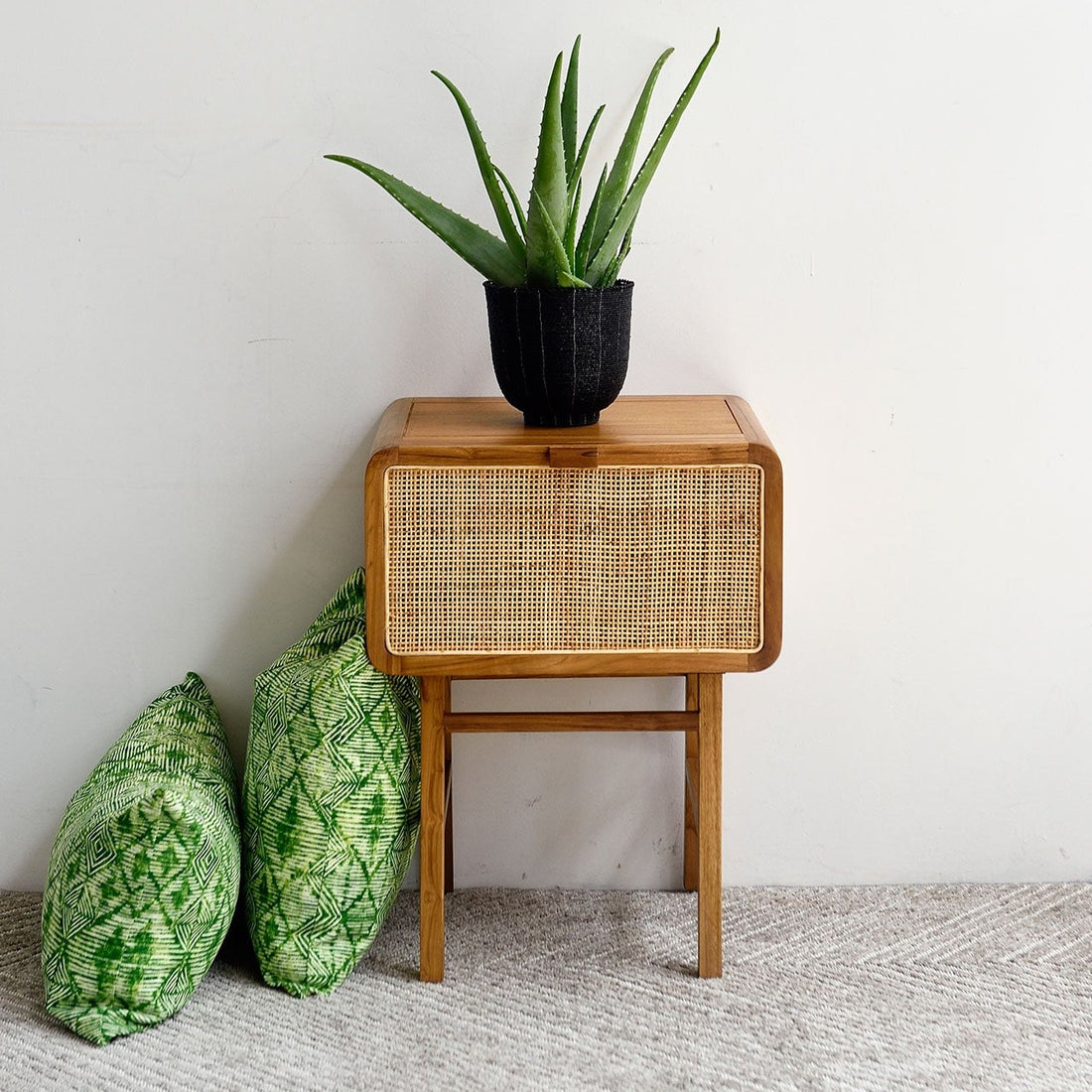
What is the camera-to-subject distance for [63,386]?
171 centimetres

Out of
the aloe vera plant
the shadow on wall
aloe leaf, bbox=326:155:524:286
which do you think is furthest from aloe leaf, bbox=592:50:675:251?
the shadow on wall

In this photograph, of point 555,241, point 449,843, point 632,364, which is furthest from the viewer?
point 449,843

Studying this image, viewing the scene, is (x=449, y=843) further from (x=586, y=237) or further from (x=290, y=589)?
(x=586, y=237)

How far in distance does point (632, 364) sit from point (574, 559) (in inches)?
14.7

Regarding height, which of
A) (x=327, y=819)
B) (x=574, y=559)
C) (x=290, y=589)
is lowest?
(x=327, y=819)

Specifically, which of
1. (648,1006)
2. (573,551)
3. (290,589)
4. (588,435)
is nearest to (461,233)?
(588,435)

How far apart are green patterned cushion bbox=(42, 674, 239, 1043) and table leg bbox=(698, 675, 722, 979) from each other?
60 centimetres

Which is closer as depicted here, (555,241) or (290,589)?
(555,241)

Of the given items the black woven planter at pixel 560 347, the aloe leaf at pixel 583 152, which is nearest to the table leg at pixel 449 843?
the black woven planter at pixel 560 347

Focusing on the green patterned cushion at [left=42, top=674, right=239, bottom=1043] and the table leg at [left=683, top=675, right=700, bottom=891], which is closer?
the green patterned cushion at [left=42, top=674, right=239, bottom=1043]

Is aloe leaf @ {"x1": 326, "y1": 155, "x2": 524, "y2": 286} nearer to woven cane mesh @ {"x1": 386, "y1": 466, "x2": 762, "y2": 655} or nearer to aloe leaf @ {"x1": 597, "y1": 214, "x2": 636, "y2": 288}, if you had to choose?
→ aloe leaf @ {"x1": 597, "y1": 214, "x2": 636, "y2": 288}

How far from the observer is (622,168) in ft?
4.86

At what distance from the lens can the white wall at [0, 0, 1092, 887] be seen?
1.62 m

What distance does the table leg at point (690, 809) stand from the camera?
1694 mm
